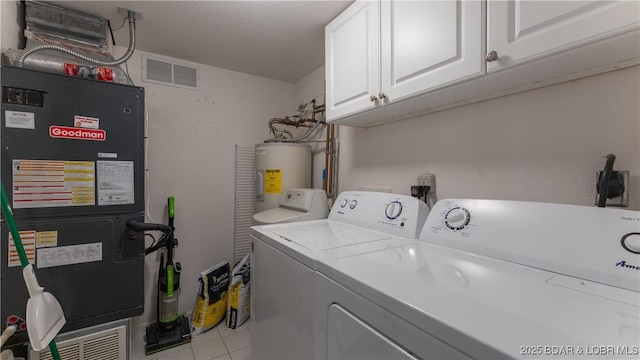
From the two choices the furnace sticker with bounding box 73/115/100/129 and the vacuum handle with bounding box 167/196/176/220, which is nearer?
the furnace sticker with bounding box 73/115/100/129

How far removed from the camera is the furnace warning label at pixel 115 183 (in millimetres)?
1458

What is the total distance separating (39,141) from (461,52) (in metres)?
2.04

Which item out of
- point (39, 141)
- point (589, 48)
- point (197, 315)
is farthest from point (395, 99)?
point (197, 315)

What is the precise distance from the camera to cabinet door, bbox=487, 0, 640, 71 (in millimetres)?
668

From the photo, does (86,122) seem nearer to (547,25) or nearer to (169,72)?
(169,72)

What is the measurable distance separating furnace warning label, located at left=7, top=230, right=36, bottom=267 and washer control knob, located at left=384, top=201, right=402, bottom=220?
182cm

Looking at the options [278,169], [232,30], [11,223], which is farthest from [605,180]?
[11,223]

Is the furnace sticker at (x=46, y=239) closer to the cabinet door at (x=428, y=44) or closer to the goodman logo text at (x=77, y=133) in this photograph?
the goodman logo text at (x=77, y=133)

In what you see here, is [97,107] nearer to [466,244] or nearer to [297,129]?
[297,129]

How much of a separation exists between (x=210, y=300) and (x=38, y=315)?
4.17 feet

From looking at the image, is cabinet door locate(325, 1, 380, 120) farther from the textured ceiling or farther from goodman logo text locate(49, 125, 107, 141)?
goodman logo text locate(49, 125, 107, 141)

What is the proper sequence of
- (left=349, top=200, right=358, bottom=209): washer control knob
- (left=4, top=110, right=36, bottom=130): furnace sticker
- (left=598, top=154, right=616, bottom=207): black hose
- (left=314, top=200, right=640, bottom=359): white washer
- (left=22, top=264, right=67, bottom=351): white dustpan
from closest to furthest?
(left=314, top=200, right=640, bottom=359): white washer < (left=598, top=154, right=616, bottom=207): black hose < (left=22, top=264, right=67, bottom=351): white dustpan < (left=4, top=110, right=36, bottom=130): furnace sticker < (left=349, top=200, right=358, bottom=209): washer control knob

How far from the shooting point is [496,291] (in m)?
0.63

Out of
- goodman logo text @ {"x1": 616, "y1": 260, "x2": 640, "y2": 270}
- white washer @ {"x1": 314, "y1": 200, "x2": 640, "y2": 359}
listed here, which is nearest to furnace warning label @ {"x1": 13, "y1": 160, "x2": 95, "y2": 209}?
white washer @ {"x1": 314, "y1": 200, "x2": 640, "y2": 359}
